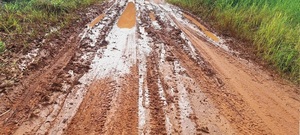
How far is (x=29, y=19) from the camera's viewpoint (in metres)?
4.90

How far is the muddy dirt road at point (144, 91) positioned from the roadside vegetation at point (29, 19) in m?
0.44

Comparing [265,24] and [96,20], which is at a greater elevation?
[265,24]

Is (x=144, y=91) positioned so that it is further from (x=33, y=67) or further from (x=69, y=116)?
(x=33, y=67)

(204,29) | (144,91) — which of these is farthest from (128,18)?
(144,91)

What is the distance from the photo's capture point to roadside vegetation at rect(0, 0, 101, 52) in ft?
13.6

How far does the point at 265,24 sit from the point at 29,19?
4.68 meters

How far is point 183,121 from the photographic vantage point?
2746 millimetres

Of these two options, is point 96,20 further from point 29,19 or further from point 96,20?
point 29,19

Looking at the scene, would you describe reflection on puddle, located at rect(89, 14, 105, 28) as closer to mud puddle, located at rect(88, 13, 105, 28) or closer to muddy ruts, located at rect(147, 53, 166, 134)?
mud puddle, located at rect(88, 13, 105, 28)

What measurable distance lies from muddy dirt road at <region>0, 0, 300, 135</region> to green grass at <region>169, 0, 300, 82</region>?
53 cm

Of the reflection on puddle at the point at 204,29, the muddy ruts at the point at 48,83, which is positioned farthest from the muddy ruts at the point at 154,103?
the reflection on puddle at the point at 204,29

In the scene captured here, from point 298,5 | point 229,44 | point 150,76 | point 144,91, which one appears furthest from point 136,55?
point 298,5

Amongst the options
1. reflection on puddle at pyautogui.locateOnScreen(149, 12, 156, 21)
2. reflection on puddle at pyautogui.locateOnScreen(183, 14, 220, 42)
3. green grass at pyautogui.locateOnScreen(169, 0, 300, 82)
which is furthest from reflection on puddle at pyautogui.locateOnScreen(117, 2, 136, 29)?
green grass at pyautogui.locateOnScreen(169, 0, 300, 82)

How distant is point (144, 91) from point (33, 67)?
4.99 ft
